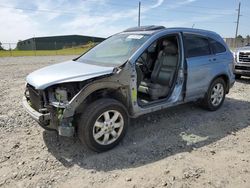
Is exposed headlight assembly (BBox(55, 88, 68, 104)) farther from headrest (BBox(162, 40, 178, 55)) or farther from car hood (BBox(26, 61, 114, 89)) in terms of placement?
headrest (BBox(162, 40, 178, 55))

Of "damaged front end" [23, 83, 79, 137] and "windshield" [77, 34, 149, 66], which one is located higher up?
"windshield" [77, 34, 149, 66]

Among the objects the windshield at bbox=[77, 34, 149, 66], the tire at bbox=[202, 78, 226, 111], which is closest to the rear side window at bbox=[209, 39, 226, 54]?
the tire at bbox=[202, 78, 226, 111]

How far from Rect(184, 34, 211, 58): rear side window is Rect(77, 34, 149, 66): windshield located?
1.03m

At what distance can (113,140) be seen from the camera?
3754 millimetres

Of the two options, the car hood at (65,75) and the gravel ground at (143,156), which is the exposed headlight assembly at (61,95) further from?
the gravel ground at (143,156)

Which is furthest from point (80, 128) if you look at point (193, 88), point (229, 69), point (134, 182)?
point (229, 69)

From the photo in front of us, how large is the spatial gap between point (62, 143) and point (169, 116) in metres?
2.33

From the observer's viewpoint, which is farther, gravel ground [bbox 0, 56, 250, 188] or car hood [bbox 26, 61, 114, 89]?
car hood [bbox 26, 61, 114, 89]

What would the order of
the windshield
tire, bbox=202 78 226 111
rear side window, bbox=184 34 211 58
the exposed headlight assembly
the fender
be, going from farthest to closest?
tire, bbox=202 78 226 111 → rear side window, bbox=184 34 211 58 → the windshield → the exposed headlight assembly → the fender

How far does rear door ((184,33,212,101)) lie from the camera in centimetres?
482

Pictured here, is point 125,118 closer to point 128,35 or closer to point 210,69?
point 128,35

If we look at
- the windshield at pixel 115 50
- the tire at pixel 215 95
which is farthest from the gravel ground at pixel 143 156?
the windshield at pixel 115 50

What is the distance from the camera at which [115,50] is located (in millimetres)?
4578

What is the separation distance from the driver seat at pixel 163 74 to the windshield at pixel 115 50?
877 millimetres
